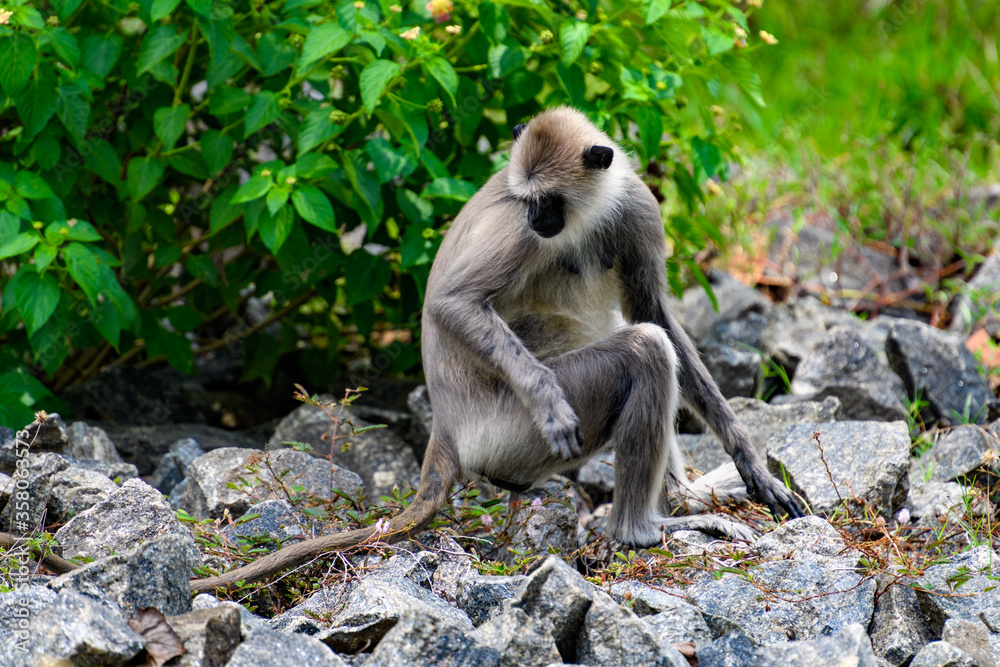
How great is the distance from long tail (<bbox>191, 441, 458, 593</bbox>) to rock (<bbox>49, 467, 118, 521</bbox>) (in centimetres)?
60

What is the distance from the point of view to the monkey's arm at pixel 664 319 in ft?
13.6

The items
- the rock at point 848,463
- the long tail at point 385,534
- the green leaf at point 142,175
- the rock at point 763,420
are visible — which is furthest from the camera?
the rock at point 763,420

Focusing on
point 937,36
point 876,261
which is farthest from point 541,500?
point 937,36

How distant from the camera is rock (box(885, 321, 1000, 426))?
16.5ft

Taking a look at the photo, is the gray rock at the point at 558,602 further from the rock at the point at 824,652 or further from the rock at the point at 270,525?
the rock at the point at 270,525

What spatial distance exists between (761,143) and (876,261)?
1.91 m

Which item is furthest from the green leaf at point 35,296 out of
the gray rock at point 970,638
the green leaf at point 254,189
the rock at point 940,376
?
the rock at point 940,376

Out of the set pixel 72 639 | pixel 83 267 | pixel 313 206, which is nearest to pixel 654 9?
pixel 313 206

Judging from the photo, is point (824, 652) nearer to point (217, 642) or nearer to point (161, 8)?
point (217, 642)

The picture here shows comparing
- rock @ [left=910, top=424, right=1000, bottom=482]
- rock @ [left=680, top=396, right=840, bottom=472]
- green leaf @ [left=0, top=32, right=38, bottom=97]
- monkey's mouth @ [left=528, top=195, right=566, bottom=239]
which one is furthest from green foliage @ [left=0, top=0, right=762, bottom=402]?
rock @ [left=910, top=424, right=1000, bottom=482]

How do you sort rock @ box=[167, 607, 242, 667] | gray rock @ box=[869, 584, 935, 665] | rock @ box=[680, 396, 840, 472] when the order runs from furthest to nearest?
rock @ box=[680, 396, 840, 472], gray rock @ box=[869, 584, 935, 665], rock @ box=[167, 607, 242, 667]

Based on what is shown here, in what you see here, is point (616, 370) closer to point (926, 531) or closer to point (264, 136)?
point (926, 531)

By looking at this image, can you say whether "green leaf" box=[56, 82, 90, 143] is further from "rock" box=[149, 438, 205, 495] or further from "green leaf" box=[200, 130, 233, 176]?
"rock" box=[149, 438, 205, 495]

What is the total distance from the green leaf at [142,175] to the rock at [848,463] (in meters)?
2.97
